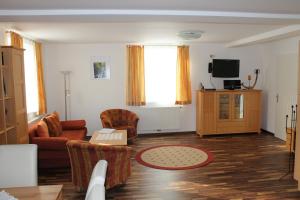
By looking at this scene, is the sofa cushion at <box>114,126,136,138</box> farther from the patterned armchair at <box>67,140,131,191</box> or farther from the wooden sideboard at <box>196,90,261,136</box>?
the patterned armchair at <box>67,140,131,191</box>

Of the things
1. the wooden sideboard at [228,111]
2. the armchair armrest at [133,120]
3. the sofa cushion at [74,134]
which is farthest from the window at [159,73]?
the sofa cushion at [74,134]

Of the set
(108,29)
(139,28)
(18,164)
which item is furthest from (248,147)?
(18,164)

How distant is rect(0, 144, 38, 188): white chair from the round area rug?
2.68 metres

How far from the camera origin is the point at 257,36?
546 centimetres

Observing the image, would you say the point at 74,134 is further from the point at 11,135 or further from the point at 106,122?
the point at 11,135

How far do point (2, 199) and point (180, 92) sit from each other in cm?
545

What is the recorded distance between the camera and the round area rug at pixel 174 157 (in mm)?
4727

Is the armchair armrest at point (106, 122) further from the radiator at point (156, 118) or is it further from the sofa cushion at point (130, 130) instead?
the radiator at point (156, 118)

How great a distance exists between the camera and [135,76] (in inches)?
261

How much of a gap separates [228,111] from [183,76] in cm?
149

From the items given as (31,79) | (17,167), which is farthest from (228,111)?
(17,167)

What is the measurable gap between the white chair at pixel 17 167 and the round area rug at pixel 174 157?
8.79 ft

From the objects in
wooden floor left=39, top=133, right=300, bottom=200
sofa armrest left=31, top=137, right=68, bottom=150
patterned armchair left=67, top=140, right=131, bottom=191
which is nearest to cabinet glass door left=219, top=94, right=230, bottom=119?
wooden floor left=39, top=133, right=300, bottom=200

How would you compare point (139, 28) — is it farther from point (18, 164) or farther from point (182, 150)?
point (18, 164)
